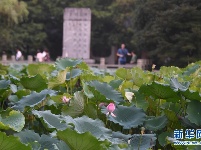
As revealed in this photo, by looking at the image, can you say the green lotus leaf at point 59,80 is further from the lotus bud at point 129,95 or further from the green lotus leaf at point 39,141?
the green lotus leaf at point 39,141

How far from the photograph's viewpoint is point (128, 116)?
1.22 metres

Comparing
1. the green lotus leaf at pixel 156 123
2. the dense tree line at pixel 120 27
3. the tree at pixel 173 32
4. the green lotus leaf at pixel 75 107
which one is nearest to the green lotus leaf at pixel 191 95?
the green lotus leaf at pixel 156 123

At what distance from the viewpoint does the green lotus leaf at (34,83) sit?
1.54 metres

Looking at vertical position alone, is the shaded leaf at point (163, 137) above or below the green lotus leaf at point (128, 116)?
below

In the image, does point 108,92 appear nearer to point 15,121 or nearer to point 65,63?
point 15,121

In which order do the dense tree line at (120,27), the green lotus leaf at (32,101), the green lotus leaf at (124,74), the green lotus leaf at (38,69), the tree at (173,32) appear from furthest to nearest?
the dense tree line at (120,27), the tree at (173,32), the green lotus leaf at (38,69), the green lotus leaf at (124,74), the green lotus leaf at (32,101)

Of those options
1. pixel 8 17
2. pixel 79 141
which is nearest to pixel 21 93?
pixel 79 141

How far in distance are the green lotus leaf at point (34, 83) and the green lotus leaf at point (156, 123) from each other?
19.8 inches

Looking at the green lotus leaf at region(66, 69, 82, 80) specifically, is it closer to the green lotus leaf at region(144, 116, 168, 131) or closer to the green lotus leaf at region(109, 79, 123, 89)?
the green lotus leaf at region(109, 79, 123, 89)

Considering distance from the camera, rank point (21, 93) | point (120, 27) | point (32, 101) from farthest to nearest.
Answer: point (120, 27), point (21, 93), point (32, 101)

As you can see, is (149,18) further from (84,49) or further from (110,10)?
(110,10)

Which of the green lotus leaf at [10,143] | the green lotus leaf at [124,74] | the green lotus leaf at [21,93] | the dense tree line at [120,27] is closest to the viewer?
the green lotus leaf at [10,143]

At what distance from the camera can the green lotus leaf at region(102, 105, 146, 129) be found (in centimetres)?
119

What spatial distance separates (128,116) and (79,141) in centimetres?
45
